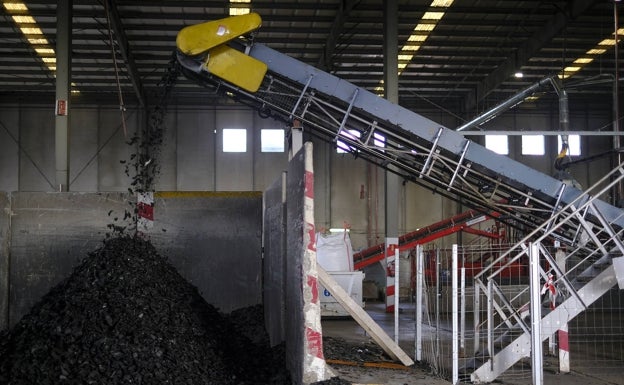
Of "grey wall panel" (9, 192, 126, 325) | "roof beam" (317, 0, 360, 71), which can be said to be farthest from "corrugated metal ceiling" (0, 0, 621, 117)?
"grey wall panel" (9, 192, 126, 325)

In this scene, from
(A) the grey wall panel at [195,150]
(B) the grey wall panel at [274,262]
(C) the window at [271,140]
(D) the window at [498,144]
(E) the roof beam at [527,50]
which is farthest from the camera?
(D) the window at [498,144]

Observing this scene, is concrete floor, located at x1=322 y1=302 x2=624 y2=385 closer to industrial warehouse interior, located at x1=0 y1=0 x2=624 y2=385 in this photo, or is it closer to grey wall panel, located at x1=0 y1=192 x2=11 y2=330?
industrial warehouse interior, located at x1=0 y1=0 x2=624 y2=385

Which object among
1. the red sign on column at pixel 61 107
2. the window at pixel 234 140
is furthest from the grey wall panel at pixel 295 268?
the window at pixel 234 140

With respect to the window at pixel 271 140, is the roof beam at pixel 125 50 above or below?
above

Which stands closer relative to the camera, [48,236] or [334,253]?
[48,236]

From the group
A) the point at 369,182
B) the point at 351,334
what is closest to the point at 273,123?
the point at 369,182

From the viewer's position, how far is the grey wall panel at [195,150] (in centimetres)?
2253

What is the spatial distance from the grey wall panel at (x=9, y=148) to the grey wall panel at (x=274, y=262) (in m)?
16.8

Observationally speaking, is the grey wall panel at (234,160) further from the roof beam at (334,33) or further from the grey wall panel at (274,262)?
the grey wall panel at (274,262)

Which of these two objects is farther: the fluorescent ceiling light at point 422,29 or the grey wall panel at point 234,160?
the grey wall panel at point 234,160

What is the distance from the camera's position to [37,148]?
22.2m

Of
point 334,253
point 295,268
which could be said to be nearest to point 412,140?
point 295,268

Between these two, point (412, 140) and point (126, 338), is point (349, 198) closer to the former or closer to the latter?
point (412, 140)

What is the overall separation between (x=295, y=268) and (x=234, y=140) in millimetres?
17864
